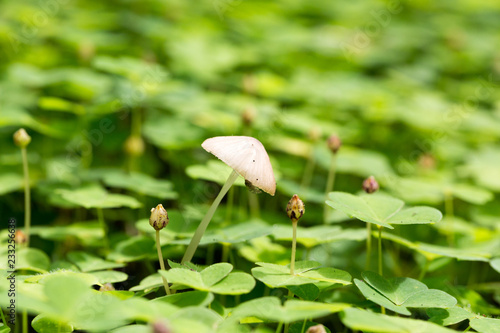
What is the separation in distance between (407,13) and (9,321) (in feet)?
18.4

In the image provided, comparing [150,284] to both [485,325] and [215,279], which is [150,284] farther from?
[485,325]

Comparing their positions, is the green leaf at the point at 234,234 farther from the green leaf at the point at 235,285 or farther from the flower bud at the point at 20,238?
the flower bud at the point at 20,238

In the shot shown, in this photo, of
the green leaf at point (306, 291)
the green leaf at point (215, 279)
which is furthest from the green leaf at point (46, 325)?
the green leaf at point (306, 291)

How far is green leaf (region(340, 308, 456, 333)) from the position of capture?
100 centimetres

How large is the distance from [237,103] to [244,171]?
1.71m

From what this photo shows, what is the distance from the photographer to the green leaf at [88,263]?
59.4 inches

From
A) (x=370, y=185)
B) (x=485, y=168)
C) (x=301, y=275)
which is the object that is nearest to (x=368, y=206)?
(x=370, y=185)

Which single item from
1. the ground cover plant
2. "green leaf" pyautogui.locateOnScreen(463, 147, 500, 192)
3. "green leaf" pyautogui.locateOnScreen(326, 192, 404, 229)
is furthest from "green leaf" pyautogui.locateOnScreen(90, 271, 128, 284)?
"green leaf" pyautogui.locateOnScreen(463, 147, 500, 192)

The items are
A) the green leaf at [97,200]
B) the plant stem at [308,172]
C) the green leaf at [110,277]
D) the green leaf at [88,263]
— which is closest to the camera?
the green leaf at [110,277]

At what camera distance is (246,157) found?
1.23m

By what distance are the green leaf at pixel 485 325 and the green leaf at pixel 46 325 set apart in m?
1.12

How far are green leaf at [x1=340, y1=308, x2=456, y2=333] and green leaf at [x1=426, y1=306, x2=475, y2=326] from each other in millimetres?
168

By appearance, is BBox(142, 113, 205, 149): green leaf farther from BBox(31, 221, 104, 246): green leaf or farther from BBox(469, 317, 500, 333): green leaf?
BBox(469, 317, 500, 333): green leaf

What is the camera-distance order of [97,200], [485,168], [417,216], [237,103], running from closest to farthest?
[417,216] < [97,200] < [485,168] < [237,103]
